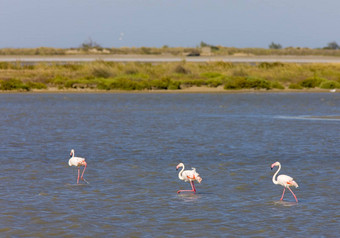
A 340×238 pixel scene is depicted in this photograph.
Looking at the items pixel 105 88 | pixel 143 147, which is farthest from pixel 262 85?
pixel 143 147

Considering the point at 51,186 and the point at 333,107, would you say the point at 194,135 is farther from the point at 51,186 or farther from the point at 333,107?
the point at 333,107

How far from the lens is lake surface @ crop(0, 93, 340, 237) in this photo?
12430 mm

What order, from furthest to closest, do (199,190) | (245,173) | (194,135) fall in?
(194,135) < (245,173) < (199,190)

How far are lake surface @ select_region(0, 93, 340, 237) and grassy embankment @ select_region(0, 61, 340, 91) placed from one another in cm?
1988

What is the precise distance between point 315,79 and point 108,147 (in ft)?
137

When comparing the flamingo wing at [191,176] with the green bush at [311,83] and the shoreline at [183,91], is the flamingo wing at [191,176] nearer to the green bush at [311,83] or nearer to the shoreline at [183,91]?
the shoreline at [183,91]

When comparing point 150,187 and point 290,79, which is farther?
point 290,79

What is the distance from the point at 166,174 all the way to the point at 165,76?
44750 mm

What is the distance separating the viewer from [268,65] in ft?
238

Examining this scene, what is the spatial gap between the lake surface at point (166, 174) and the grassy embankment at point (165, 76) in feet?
65.2

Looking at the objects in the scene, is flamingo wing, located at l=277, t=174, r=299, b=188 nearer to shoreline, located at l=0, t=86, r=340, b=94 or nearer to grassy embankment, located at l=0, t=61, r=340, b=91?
shoreline, located at l=0, t=86, r=340, b=94

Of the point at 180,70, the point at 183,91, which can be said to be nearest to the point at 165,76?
the point at 180,70

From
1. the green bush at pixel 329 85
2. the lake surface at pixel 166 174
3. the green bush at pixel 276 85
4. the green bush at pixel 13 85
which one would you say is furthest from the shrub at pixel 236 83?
the lake surface at pixel 166 174

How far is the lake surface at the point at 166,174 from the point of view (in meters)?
12.4
